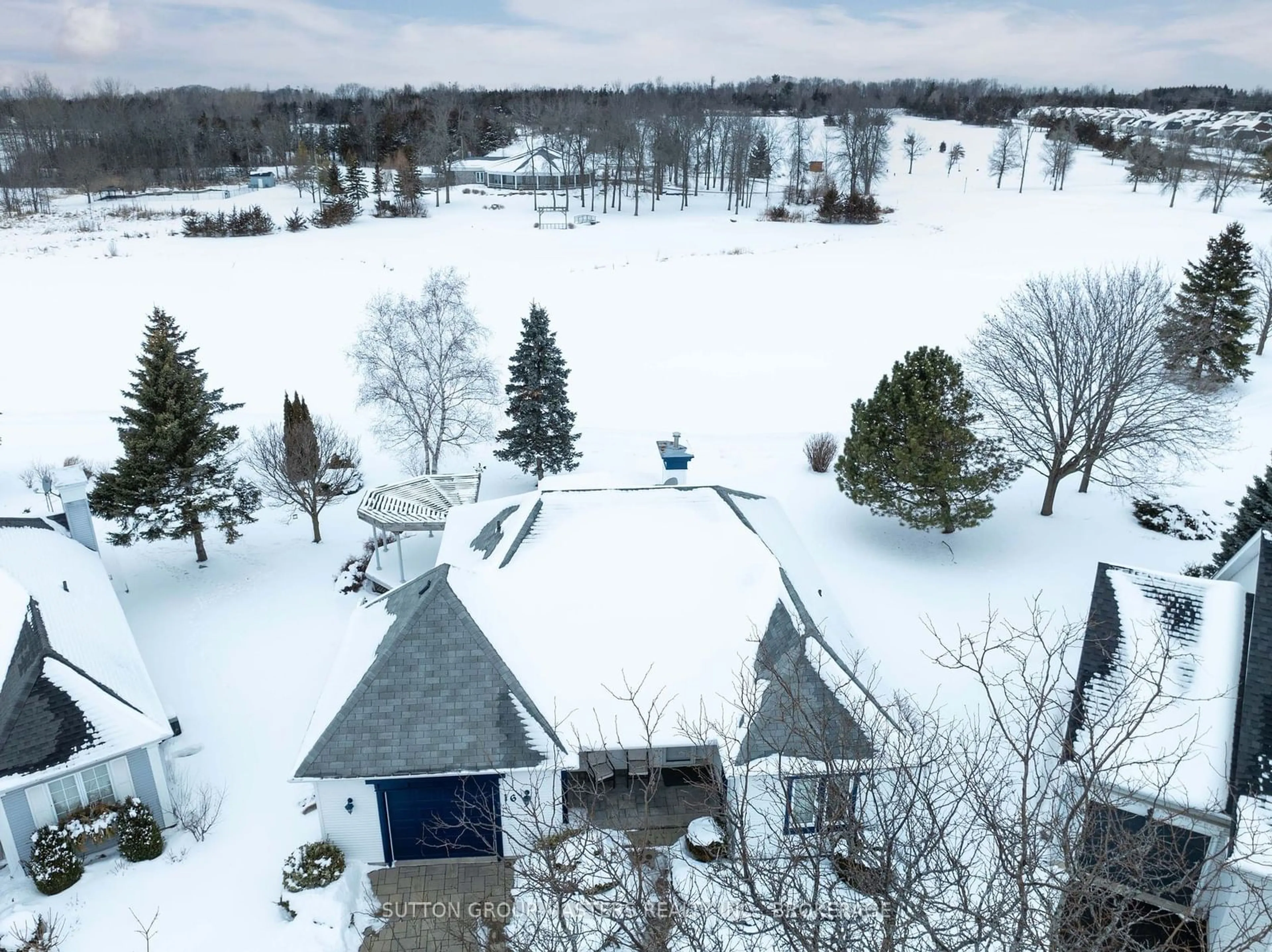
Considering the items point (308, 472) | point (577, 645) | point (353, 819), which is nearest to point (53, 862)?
point (353, 819)

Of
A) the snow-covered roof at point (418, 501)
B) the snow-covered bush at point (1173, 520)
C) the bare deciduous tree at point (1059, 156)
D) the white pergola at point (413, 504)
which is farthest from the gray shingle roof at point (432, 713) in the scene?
the bare deciduous tree at point (1059, 156)

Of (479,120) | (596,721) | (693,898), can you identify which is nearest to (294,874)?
(596,721)

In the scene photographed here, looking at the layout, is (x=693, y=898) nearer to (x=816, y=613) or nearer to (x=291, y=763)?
(x=816, y=613)

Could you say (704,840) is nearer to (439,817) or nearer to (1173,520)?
(439,817)

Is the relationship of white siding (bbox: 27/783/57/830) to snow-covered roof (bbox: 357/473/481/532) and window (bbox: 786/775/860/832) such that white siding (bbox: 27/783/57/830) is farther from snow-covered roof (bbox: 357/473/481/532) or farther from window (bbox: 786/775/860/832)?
window (bbox: 786/775/860/832)

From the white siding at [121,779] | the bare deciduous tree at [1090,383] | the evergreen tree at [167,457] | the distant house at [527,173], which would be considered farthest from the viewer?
the distant house at [527,173]

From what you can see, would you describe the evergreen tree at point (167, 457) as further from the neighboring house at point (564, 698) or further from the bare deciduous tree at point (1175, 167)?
the bare deciduous tree at point (1175, 167)
